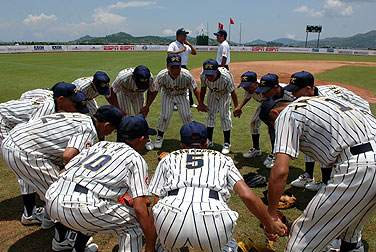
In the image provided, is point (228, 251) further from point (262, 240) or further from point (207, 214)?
point (262, 240)

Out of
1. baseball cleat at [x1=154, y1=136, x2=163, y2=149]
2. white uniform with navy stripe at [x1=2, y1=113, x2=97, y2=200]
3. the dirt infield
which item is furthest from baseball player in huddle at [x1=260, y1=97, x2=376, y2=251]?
the dirt infield

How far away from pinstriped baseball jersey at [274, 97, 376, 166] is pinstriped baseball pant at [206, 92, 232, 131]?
343 cm

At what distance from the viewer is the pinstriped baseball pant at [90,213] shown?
8.16ft

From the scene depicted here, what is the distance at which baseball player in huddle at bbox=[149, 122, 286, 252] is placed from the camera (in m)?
2.16

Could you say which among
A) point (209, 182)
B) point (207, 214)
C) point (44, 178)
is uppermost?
point (209, 182)

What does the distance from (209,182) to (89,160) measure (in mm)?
1171

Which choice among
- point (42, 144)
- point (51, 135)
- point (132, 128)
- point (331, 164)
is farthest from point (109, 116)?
point (331, 164)

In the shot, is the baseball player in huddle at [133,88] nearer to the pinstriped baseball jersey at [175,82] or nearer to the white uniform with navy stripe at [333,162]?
the pinstriped baseball jersey at [175,82]

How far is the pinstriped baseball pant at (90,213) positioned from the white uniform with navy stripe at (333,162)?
1.55 metres

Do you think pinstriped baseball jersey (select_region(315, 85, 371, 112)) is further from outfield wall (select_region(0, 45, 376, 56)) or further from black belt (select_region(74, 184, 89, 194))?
outfield wall (select_region(0, 45, 376, 56))

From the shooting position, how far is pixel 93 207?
2.49 m

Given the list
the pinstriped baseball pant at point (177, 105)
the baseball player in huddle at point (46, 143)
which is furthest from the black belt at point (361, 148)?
the pinstriped baseball pant at point (177, 105)

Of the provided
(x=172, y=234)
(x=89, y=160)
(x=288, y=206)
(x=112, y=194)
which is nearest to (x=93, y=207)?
(x=112, y=194)

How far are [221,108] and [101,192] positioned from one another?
408 centimetres
